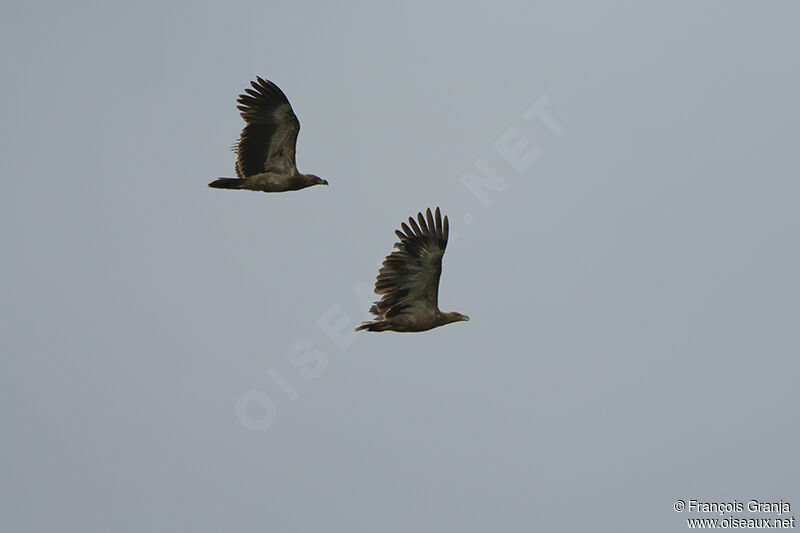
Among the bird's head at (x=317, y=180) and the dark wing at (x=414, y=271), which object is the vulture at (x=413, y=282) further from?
the bird's head at (x=317, y=180)

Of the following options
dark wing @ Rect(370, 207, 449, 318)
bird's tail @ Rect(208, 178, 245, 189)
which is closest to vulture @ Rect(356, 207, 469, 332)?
dark wing @ Rect(370, 207, 449, 318)

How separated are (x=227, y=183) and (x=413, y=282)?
15.6ft

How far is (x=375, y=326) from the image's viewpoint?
21.4 m

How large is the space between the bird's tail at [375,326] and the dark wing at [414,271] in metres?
0.18

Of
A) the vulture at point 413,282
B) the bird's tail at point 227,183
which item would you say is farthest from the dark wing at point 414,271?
the bird's tail at point 227,183

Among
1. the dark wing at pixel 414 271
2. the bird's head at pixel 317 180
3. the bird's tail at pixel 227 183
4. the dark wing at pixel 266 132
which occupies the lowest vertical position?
the dark wing at pixel 414 271

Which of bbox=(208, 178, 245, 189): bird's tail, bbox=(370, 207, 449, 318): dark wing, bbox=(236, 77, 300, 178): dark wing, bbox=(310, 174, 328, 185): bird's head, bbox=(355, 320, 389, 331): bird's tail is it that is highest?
bbox=(236, 77, 300, 178): dark wing

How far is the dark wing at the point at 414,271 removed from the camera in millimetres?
21016

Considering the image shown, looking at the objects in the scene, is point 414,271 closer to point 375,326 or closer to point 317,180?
point 375,326

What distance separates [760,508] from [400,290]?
986cm

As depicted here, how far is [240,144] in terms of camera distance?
77.9 feet

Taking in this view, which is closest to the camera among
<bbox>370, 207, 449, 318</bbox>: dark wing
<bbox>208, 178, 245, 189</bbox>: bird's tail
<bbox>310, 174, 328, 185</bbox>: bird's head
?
<bbox>370, 207, 449, 318</bbox>: dark wing

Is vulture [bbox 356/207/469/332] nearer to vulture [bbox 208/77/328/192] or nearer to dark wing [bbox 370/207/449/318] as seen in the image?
dark wing [bbox 370/207/449/318]

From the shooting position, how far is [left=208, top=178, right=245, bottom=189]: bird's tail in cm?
2289
